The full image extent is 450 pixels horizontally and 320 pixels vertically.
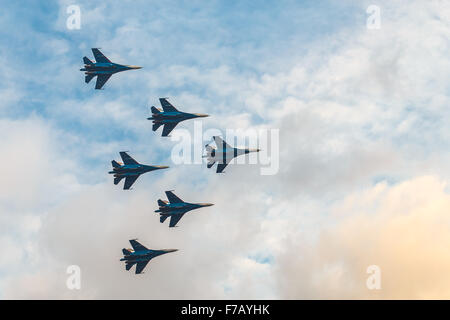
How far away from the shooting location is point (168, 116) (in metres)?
182

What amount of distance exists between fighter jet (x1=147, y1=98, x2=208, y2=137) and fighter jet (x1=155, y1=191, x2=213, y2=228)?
22.6 metres

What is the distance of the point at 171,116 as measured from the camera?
181750mm

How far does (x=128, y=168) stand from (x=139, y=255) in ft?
98.0

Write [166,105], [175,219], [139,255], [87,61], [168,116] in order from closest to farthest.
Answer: [87,61] → [168,116] → [166,105] → [175,219] → [139,255]

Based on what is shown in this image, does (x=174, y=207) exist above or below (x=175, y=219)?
above

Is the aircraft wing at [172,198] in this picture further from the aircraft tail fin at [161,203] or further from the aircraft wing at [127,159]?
the aircraft wing at [127,159]

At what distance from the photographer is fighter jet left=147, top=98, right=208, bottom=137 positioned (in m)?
181

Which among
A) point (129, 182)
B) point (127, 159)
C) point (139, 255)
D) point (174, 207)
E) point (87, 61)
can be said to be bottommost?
point (139, 255)

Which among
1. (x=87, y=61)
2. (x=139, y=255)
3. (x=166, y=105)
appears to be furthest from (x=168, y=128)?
(x=139, y=255)

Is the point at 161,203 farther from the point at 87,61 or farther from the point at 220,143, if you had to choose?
the point at 87,61

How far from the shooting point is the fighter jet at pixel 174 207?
182 meters

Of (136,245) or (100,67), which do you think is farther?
(136,245)

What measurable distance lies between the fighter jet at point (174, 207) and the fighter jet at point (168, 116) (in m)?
22.6
